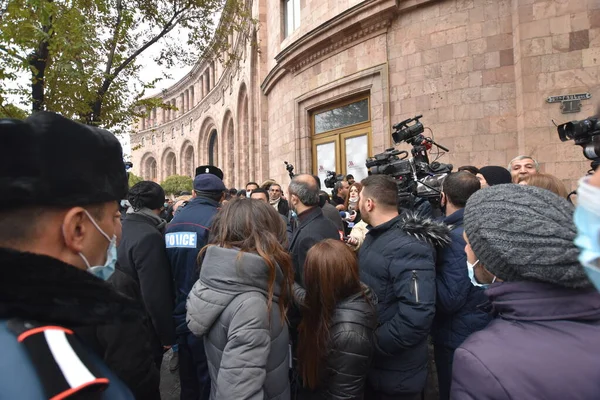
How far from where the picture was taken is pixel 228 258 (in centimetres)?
204

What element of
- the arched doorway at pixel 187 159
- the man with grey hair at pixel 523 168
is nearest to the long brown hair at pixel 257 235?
the man with grey hair at pixel 523 168

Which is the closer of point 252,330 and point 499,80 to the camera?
point 252,330

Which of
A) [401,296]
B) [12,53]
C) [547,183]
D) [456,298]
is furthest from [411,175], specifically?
[12,53]

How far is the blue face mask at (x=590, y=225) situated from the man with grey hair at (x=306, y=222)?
248cm

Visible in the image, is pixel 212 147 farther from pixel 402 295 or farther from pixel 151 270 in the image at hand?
pixel 402 295

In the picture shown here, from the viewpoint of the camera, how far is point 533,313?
1146 mm

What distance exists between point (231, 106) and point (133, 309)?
88.5 ft

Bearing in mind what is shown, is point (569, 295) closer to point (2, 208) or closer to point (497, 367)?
point (497, 367)

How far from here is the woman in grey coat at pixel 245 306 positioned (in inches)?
72.8

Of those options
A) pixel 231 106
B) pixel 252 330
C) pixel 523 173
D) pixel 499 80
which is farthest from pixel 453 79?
pixel 231 106

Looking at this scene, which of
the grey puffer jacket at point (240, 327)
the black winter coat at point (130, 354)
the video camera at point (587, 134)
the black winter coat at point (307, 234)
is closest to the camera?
the black winter coat at point (130, 354)

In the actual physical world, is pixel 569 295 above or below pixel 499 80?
below

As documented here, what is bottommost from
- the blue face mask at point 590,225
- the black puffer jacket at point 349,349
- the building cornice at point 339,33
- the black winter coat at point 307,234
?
the black puffer jacket at point 349,349

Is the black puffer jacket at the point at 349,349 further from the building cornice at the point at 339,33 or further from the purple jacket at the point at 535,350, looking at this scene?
the building cornice at the point at 339,33
